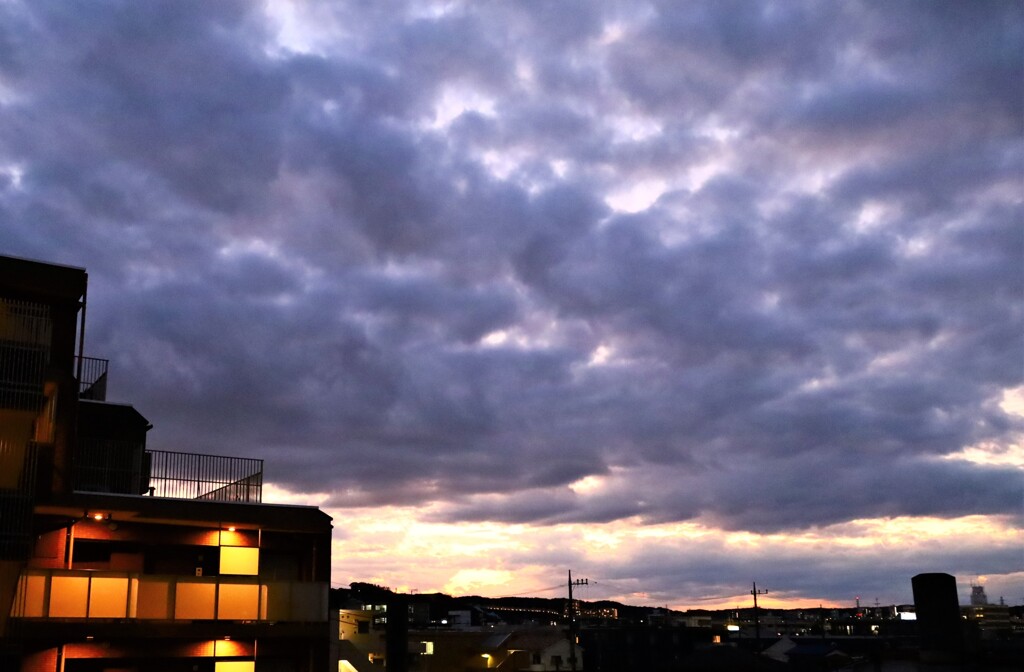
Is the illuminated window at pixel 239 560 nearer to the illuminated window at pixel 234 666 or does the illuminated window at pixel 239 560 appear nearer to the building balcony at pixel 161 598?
the building balcony at pixel 161 598

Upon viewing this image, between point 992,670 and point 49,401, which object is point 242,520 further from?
point 992,670

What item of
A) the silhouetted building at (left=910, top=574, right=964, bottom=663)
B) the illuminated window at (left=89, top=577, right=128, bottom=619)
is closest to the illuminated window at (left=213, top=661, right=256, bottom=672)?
the illuminated window at (left=89, top=577, right=128, bottom=619)

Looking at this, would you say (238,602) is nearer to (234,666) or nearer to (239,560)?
(239,560)

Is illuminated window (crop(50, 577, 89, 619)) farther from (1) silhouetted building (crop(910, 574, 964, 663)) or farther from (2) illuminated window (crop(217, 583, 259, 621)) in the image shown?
(1) silhouetted building (crop(910, 574, 964, 663))

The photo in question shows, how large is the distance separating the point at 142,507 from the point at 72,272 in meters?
7.86

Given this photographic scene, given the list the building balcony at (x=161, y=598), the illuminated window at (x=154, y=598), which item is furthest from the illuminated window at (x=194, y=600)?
the illuminated window at (x=154, y=598)

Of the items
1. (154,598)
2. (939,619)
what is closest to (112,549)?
(154,598)

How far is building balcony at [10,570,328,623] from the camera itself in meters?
26.1

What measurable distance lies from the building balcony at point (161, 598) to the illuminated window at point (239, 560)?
61.4 inches

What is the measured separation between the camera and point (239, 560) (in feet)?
104

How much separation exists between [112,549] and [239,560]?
423cm

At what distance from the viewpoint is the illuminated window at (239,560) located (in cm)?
3147

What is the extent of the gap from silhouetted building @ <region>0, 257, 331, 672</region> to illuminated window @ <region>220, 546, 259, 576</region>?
0.04 meters

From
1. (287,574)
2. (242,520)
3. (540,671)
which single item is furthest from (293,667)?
(540,671)
